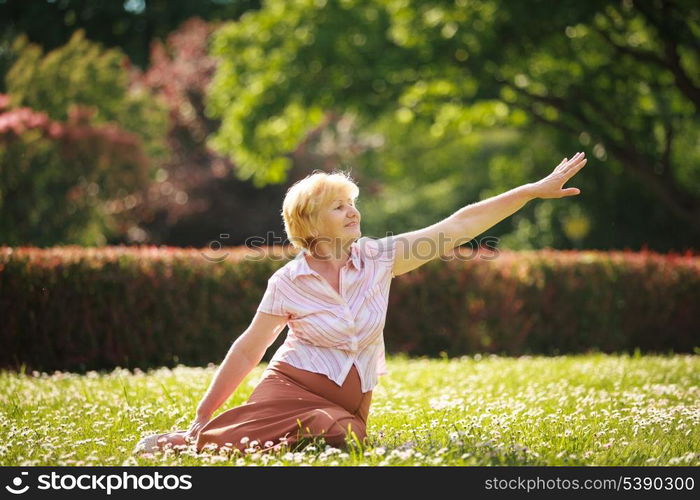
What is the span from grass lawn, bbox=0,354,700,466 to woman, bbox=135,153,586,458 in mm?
154

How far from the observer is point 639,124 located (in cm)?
1507

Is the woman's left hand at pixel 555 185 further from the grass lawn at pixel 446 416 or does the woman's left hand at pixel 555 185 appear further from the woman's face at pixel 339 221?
the grass lawn at pixel 446 416

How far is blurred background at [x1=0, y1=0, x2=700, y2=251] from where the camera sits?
1321 centimetres

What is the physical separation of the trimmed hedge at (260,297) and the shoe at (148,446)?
436cm

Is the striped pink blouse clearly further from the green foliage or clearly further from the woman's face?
the green foliage

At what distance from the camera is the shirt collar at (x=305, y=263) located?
399 centimetres

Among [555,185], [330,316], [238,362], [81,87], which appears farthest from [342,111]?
[238,362]

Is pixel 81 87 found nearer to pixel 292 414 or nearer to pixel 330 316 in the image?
pixel 330 316

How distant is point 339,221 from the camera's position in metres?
3.96

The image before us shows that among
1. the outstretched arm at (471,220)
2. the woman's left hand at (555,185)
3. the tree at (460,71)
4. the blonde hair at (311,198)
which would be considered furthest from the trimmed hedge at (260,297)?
the woman's left hand at (555,185)

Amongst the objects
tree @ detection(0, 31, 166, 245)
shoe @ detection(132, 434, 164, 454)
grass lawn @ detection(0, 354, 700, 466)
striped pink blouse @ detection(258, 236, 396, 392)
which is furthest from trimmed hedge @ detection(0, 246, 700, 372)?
tree @ detection(0, 31, 166, 245)
